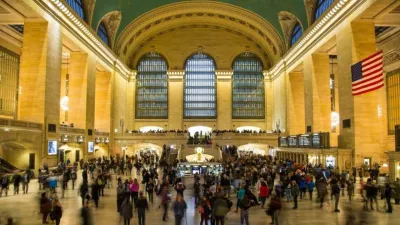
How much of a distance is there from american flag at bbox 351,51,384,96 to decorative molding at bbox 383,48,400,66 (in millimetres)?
9851

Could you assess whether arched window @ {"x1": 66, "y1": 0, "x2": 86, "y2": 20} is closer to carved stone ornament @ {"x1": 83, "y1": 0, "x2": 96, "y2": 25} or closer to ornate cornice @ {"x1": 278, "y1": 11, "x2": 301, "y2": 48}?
carved stone ornament @ {"x1": 83, "y1": 0, "x2": 96, "y2": 25}

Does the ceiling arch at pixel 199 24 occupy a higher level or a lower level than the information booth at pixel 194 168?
higher

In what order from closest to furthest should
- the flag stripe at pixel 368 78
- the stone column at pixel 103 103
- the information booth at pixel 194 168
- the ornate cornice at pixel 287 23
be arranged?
the flag stripe at pixel 368 78, the information booth at pixel 194 168, the ornate cornice at pixel 287 23, the stone column at pixel 103 103

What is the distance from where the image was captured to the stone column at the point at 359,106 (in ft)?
78.2

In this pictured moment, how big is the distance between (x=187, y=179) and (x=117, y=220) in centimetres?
935

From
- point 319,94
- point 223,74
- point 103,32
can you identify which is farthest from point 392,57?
point 103,32

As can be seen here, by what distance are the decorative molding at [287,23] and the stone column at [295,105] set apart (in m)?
3.54

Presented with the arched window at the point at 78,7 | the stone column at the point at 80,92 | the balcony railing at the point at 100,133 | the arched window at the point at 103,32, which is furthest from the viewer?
the arched window at the point at 103,32

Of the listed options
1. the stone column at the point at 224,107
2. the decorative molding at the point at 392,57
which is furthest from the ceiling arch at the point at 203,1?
the stone column at the point at 224,107

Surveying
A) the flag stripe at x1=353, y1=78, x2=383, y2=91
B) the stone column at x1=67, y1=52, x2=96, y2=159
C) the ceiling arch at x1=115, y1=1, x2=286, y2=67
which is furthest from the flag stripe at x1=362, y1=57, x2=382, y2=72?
the ceiling arch at x1=115, y1=1, x2=286, y2=67

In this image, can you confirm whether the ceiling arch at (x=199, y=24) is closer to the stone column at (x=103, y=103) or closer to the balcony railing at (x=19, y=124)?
the stone column at (x=103, y=103)

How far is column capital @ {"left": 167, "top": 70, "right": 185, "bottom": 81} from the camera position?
163 feet

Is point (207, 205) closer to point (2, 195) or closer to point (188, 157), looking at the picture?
point (2, 195)

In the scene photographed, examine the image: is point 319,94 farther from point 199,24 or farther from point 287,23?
point 199,24
